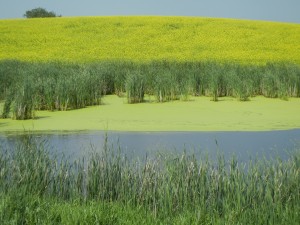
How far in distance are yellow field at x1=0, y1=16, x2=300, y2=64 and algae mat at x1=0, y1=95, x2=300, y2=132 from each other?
1063cm

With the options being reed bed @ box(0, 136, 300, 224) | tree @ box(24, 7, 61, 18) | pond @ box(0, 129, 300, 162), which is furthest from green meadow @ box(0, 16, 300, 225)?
tree @ box(24, 7, 61, 18)

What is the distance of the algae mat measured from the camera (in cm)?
965

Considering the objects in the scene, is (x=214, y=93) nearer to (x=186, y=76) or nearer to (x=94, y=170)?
(x=186, y=76)

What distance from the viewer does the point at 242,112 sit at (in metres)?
11.5

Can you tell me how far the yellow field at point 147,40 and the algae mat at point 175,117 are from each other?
10.6m

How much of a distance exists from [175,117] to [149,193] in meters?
6.11

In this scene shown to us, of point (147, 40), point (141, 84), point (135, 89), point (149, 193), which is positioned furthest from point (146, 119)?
point (147, 40)

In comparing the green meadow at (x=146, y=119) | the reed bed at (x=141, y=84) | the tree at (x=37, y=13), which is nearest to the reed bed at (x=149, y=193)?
the green meadow at (x=146, y=119)

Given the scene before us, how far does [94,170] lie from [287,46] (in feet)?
80.1

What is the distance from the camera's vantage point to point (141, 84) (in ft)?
→ 42.0

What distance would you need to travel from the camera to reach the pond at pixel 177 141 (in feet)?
24.3

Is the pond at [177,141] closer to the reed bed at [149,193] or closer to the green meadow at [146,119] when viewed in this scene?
the green meadow at [146,119]

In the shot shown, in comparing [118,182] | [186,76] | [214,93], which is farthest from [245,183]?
[186,76]

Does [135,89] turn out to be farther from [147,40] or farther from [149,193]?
[147,40]
